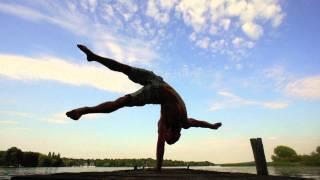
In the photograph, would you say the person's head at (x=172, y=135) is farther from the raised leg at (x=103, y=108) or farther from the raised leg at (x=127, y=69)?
the raised leg at (x=103, y=108)

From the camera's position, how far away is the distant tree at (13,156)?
157750 mm

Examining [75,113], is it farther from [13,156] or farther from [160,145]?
[13,156]

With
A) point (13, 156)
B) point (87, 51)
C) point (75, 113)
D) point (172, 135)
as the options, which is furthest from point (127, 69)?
point (13, 156)

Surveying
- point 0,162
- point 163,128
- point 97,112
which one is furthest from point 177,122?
point 0,162

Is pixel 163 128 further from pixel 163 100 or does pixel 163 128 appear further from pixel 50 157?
pixel 50 157

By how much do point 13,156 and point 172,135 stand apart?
164076 millimetres

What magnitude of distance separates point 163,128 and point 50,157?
191 metres

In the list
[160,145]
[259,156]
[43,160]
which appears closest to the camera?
[160,145]

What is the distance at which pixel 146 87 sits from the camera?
8484 mm

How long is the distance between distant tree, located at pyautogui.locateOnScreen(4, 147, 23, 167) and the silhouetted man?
162 meters

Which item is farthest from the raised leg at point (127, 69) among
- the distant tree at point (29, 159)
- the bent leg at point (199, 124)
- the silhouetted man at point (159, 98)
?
the distant tree at point (29, 159)

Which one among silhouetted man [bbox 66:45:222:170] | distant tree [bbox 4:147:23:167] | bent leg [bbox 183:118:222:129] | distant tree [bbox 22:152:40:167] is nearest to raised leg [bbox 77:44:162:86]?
silhouetted man [bbox 66:45:222:170]

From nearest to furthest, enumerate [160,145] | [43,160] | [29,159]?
[160,145]
[29,159]
[43,160]

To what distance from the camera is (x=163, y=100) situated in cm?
859
